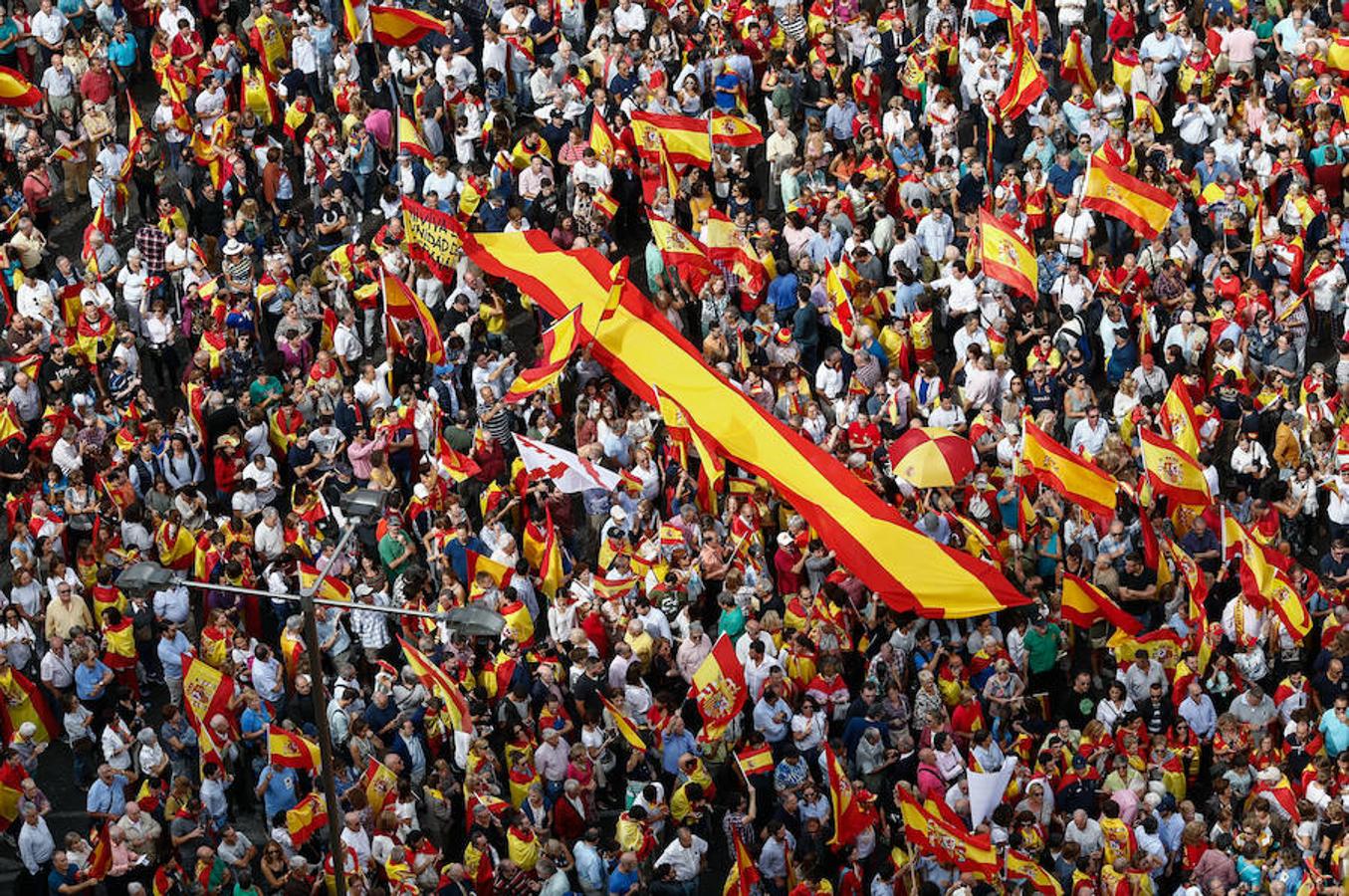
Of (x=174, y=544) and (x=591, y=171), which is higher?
(x=591, y=171)

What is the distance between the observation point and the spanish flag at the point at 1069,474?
30.7 metres

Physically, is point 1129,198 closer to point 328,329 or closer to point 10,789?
point 328,329

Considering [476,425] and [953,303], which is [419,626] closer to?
[476,425]

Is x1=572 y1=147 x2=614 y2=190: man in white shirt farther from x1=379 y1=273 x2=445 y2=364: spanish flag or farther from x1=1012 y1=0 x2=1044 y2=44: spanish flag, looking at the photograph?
x1=1012 y1=0 x2=1044 y2=44: spanish flag

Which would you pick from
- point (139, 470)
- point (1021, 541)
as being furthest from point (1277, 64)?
point (139, 470)

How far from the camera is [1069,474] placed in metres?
30.8

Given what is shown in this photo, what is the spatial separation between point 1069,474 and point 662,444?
4787mm

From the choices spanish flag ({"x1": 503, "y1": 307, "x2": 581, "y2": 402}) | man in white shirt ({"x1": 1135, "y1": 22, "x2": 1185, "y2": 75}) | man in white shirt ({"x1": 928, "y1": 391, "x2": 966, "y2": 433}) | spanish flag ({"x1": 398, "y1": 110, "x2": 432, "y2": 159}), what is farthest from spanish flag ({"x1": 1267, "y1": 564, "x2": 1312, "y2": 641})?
spanish flag ({"x1": 398, "y1": 110, "x2": 432, "y2": 159})

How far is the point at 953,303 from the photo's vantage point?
34906mm

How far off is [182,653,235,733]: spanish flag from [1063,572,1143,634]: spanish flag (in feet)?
27.5

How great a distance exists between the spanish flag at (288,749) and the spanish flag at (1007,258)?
9985 mm

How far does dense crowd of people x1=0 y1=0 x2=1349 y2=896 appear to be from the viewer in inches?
1114

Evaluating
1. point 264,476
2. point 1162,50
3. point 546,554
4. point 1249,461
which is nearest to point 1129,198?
point 1249,461

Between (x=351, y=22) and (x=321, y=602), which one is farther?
(x=351, y=22)
